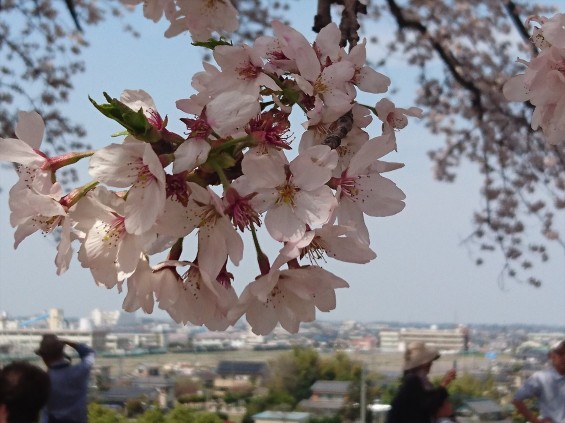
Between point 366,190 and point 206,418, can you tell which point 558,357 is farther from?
point 366,190

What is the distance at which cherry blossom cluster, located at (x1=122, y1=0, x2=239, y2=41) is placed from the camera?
41.8 inches

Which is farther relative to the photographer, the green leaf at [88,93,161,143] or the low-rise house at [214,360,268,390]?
the low-rise house at [214,360,268,390]

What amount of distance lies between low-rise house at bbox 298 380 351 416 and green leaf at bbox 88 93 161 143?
4955 millimetres

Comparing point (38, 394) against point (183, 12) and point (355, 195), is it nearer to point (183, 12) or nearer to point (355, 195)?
point (183, 12)

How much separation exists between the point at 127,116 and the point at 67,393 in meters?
2.78

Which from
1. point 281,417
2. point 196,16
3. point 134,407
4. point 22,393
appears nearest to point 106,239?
point 196,16

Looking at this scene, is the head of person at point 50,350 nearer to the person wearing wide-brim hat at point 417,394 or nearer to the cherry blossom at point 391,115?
the person wearing wide-brim hat at point 417,394

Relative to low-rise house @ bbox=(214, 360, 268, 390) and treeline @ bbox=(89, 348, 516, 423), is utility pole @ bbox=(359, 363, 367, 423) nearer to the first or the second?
treeline @ bbox=(89, 348, 516, 423)

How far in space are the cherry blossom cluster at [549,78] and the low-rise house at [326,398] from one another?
187 inches

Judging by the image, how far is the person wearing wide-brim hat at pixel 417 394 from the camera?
126 inches

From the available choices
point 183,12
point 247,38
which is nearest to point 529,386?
point 183,12

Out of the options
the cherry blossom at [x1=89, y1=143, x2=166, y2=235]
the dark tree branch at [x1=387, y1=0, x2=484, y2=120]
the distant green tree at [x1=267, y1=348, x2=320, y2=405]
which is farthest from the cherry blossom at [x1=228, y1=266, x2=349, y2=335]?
the distant green tree at [x1=267, y1=348, x2=320, y2=405]

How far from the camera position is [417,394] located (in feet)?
10.7

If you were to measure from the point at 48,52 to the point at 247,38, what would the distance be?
1.79 meters
